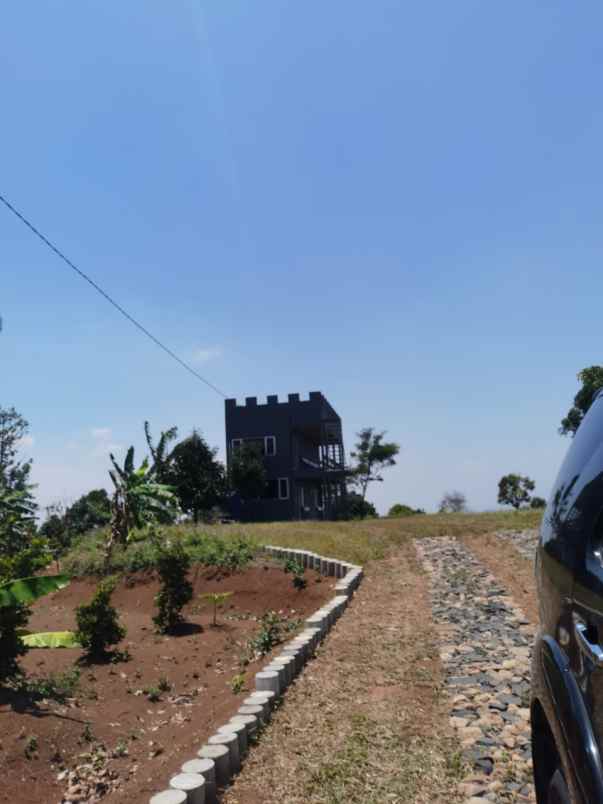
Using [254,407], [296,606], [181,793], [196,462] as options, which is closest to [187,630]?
[296,606]

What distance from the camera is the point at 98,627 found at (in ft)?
26.1

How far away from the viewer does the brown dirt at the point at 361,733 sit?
4023 mm

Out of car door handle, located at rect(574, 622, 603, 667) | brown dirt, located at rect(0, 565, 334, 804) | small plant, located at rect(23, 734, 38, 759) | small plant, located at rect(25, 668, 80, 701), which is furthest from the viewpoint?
small plant, located at rect(25, 668, 80, 701)

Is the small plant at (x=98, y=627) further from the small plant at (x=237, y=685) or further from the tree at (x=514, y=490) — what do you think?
the tree at (x=514, y=490)

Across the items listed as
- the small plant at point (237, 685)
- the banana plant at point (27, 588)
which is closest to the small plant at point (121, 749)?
the small plant at point (237, 685)

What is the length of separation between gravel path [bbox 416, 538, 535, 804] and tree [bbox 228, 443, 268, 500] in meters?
21.4

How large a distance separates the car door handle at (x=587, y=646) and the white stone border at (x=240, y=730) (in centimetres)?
273

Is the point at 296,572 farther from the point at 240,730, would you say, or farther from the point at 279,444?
the point at 279,444

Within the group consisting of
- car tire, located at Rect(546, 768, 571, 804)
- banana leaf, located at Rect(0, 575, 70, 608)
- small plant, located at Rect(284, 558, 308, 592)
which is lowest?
small plant, located at Rect(284, 558, 308, 592)

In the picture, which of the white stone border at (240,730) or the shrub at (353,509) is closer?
the white stone border at (240,730)

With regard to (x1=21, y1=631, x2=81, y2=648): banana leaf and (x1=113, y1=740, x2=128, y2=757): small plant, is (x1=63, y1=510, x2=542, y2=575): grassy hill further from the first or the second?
(x1=113, y1=740, x2=128, y2=757): small plant

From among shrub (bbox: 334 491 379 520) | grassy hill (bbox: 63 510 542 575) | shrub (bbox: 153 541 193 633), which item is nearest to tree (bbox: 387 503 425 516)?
shrub (bbox: 334 491 379 520)

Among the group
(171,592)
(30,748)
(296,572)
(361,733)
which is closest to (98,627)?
(171,592)

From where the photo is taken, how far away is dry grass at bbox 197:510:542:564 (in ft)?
51.1
